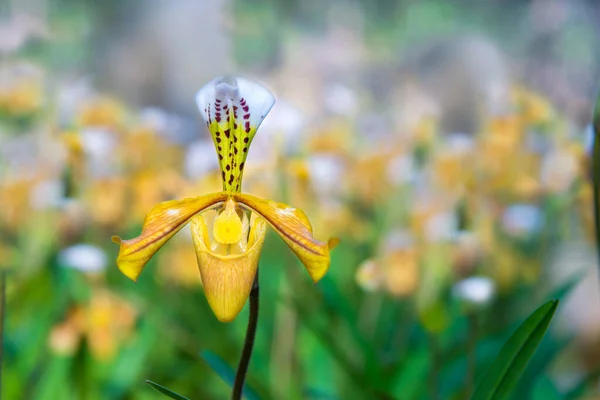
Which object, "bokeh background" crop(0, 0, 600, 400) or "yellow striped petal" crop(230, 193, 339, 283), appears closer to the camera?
"yellow striped petal" crop(230, 193, 339, 283)

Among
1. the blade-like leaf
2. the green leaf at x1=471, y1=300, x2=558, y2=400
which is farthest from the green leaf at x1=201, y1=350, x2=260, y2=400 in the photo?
the blade-like leaf

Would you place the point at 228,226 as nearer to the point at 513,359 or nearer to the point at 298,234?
the point at 298,234

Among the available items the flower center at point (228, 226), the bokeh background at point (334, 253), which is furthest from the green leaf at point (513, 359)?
the flower center at point (228, 226)

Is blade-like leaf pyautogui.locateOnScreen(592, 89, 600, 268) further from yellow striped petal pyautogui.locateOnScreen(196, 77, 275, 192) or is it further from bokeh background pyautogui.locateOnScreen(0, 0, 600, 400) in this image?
yellow striped petal pyautogui.locateOnScreen(196, 77, 275, 192)

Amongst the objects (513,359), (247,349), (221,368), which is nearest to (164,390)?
(247,349)

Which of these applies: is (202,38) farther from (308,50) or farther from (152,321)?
(152,321)

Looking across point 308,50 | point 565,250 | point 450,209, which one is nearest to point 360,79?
point 308,50
